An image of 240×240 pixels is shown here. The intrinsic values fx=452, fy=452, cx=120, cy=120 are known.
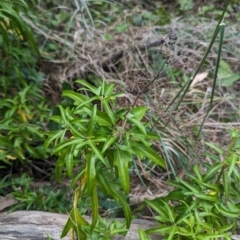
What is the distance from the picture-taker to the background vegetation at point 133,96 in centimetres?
172

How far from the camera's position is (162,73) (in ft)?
8.73

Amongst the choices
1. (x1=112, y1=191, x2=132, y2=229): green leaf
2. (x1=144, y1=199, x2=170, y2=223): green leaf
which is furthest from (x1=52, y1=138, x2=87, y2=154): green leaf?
(x1=144, y1=199, x2=170, y2=223): green leaf

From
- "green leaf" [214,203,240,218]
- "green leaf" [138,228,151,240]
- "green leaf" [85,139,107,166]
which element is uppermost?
"green leaf" [85,139,107,166]

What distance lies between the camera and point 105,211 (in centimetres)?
215

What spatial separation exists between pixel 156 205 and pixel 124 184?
0.24m

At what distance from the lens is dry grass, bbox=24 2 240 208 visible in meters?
2.39

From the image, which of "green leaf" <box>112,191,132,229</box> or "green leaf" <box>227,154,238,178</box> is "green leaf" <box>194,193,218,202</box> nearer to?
"green leaf" <box>227,154,238,178</box>

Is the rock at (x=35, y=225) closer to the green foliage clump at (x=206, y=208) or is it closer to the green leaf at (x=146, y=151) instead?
the green foliage clump at (x=206, y=208)

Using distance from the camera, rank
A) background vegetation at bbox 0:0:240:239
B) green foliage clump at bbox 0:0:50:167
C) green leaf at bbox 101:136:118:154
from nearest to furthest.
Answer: green leaf at bbox 101:136:118:154
background vegetation at bbox 0:0:240:239
green foliage clump at bbox 0:0:50:167

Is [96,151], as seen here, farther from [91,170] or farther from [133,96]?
[133,96]

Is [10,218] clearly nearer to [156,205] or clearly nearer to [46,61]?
[156,205]

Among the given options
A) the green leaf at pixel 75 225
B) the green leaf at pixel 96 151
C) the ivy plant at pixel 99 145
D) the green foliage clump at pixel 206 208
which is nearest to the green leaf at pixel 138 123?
the ivy plant at pixel 99 145

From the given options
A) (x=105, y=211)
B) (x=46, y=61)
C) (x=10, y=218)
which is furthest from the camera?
(x=46, y=61)

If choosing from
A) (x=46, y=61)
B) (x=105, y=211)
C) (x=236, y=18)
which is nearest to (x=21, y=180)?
(x=105, y=211)
